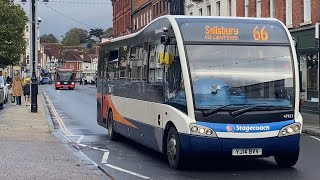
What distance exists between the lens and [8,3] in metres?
52.5

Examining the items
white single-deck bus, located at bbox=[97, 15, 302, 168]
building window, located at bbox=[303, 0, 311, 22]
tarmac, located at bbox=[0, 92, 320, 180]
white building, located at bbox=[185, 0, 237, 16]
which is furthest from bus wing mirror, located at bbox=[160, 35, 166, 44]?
white building, located at bbox=[185, 0, 237, 16]

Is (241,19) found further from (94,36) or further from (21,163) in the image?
(94,36)

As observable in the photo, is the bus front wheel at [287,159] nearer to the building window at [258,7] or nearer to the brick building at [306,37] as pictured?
the brick building at [306,37]

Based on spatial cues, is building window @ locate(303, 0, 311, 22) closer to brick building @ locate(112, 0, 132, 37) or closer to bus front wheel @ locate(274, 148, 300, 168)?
bus front wheel @ locate(274, 148, 300, 168)

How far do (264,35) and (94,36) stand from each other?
170820mm

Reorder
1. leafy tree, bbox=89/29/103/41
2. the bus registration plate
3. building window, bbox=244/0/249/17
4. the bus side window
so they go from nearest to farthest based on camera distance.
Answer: the bus registration plate
the bus side window
building window, bbox=244/0/249/17
leafy tree, bbox=89/29/103/41

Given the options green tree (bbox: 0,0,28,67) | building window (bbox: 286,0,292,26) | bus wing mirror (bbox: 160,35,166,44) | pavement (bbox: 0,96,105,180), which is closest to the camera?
pavement (bbox: 0,96,105,180)

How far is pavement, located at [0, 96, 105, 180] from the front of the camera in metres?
9.62

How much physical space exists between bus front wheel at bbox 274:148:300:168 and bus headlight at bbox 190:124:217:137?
4.88ft

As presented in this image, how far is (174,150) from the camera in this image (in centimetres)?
1049

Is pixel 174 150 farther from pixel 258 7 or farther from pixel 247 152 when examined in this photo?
pixel 258 7

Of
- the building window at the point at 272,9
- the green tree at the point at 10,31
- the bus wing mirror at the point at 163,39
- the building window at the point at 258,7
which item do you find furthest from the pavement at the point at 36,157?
the green tree at the point at 10,31

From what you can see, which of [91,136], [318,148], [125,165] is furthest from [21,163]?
[318,148]

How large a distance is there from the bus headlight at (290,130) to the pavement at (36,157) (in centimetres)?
322
